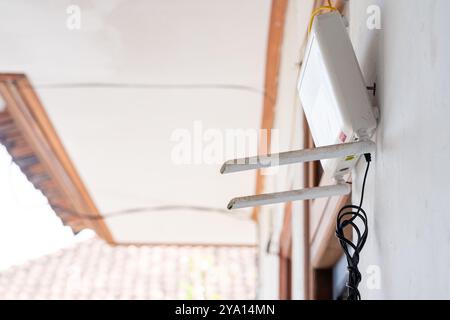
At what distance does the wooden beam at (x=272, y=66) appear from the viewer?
287 cm

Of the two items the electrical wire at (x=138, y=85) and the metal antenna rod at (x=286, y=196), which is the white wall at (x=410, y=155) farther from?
the electrical wire at (x=138, y=85)

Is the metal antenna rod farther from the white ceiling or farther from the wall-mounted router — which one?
the white ceiling

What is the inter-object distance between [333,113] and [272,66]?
2418mm

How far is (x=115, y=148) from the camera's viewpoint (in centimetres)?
412

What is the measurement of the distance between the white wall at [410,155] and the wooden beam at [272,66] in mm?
1958

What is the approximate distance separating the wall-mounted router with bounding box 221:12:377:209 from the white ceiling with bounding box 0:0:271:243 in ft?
6.40

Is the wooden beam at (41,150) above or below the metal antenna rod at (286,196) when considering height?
below

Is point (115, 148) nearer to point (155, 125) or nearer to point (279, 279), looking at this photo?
point (155, 125)

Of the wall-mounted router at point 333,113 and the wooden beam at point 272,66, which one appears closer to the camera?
the wall-mounted router at point 333,113

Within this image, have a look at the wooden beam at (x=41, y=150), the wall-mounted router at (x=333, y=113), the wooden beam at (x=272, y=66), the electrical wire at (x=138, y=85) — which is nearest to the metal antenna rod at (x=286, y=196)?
the wall-mounted router at (x=333, y=113)

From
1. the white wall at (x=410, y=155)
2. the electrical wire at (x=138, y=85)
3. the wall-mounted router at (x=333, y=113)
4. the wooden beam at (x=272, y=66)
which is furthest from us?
the electrical wire at (x=138, y=85)

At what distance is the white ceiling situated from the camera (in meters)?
2.87

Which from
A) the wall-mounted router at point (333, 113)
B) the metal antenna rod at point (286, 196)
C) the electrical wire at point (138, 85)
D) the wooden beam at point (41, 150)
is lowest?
the wooden beam at point (41, 150)
